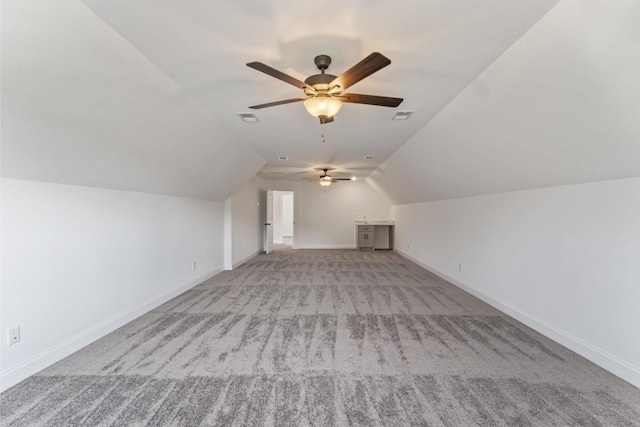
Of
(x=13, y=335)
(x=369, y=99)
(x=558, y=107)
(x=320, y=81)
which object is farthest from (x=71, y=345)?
(x=558, y=107)

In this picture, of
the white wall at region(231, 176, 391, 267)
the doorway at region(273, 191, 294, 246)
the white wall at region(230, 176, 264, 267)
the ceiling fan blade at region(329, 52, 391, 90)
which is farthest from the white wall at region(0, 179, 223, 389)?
the doorway at region(273, 191, 294, 246)

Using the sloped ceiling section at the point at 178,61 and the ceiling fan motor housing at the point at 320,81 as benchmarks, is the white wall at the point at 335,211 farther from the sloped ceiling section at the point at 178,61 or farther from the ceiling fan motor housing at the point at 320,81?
the ceiling fan motor housing at the point at 320,81

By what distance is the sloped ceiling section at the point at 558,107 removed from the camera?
1624 mm

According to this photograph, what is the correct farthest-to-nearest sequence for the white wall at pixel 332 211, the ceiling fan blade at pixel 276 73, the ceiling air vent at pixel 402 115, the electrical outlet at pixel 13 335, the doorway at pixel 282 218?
1. the doorway at pixel 282 218
2. the white wall at pixel 332 211
3. the ceiling air vent at pixel 402 115
4. the electrical outlet at pixel 13 335
5. the ceiling fan blade at pixel 276 73

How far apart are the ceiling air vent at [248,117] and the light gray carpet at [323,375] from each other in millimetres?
2549

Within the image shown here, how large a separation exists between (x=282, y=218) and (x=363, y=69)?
487 inches

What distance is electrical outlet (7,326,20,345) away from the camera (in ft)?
7.13

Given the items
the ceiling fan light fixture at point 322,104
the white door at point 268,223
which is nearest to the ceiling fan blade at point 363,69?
the ceiling fan light fixture at point 322,104

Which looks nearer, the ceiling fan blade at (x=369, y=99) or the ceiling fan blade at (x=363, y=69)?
the ceiling fan blade at (x=363, y=69)

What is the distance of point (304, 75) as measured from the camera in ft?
8.50

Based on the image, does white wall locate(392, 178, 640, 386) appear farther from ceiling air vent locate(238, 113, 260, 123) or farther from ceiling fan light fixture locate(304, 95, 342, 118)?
ceiling air vent locate(238, 113, 260, 123)

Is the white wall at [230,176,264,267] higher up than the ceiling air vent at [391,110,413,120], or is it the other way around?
the ceiling air vent at [391,110,413,120]

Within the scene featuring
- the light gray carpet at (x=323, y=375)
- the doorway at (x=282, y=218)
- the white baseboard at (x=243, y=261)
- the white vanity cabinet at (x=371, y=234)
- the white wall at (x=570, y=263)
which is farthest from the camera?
the doorway at (x=282, y=218)

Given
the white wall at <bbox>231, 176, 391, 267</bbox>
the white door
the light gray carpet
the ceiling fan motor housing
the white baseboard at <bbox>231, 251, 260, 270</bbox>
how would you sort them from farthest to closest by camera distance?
the white wall at <bbox>231, 176, 391, 267</bbox> → the white door → the white baseboard at <bbox>231, 251, 260, 270</bbox> → the ceiling fan motor housing → the light gray carpet
